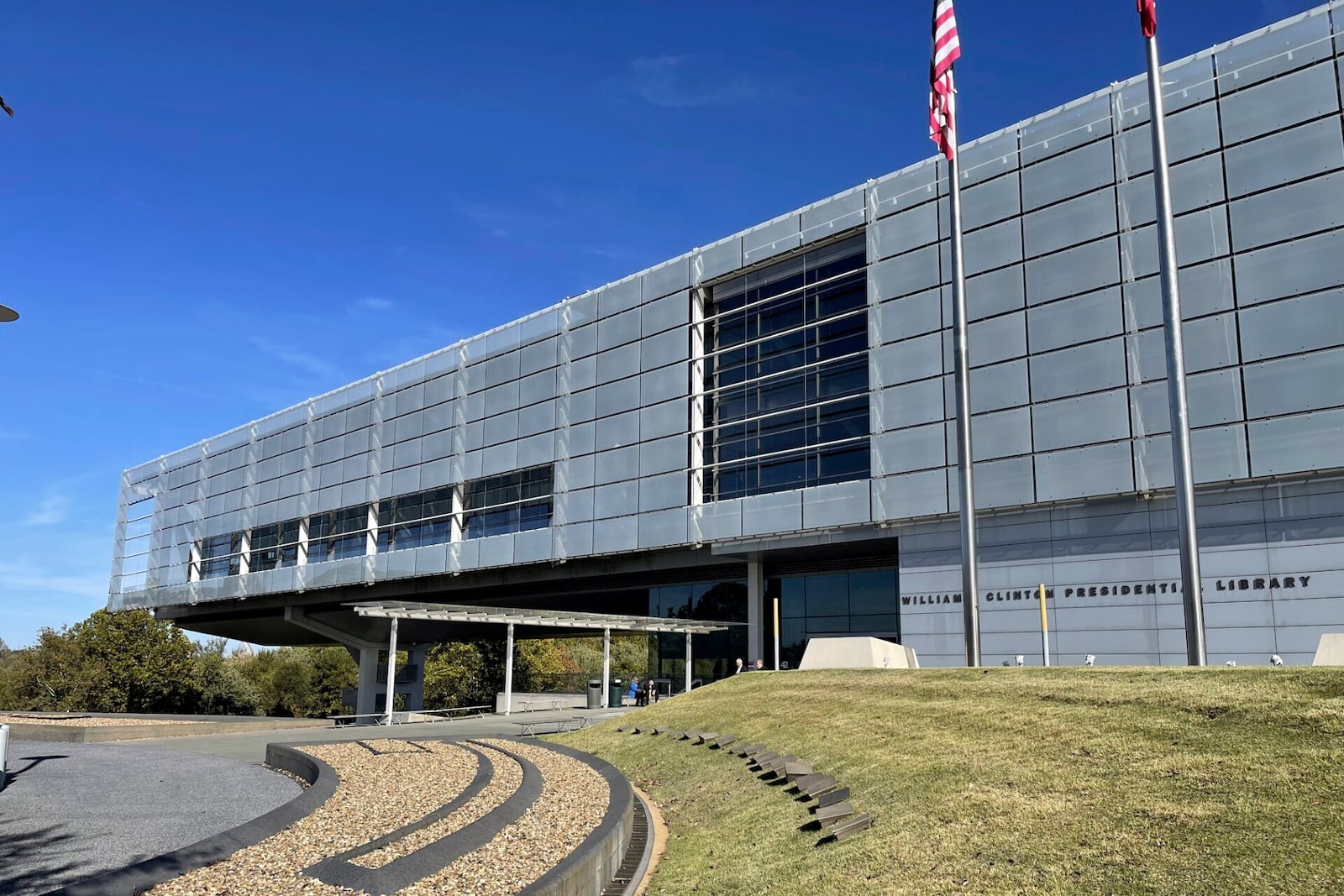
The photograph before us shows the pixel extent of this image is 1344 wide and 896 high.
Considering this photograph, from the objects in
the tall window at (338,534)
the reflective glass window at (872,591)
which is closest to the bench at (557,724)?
the reflective glass window at (872,591)

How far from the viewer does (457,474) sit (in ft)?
203

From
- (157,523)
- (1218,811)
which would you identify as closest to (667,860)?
(1218,811)

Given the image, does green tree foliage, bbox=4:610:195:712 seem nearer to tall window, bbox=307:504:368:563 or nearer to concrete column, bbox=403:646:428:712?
tall window, bbox=307:504:368:563

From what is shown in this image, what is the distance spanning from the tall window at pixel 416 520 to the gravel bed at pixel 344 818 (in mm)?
39216

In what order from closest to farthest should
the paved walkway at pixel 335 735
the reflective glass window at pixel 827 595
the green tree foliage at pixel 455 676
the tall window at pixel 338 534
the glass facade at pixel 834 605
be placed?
the paved walkway at pixel 335 735
the glass facade at pixel 834 605
the reflective glass window at pixel 827 595
the tall window at pixel 338 534
the green tree foliage at pixel 455 676

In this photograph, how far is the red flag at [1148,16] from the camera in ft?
75.5

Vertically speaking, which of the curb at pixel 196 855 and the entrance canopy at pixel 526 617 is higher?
the entrance canopy at pixel 526 617

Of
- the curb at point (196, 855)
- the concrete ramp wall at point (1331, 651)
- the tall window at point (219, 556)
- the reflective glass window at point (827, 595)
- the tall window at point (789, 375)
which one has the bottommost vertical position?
the curb at point (196, 855)

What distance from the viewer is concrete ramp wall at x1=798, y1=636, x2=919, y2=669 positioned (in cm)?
2936

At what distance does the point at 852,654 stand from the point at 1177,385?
12.3 m

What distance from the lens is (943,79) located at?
26.9 meters

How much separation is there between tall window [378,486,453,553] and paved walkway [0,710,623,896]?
31.4 metres

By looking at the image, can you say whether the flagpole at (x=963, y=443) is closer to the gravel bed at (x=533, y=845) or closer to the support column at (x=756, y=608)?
the gravel bed at (x=533, y=845)

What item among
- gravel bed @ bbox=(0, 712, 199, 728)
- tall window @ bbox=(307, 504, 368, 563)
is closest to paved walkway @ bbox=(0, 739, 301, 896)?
gravel bed @ bbox=(0, 712, 199, 728)
